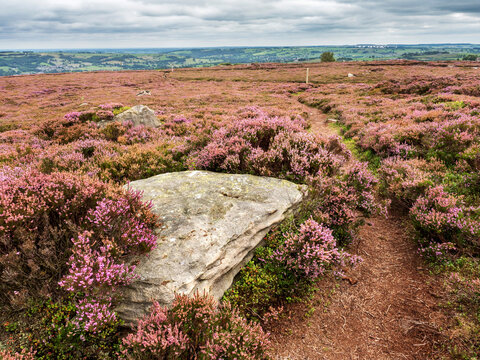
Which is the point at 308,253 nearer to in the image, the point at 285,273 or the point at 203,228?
the point at 285,273

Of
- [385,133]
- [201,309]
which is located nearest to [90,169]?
[201,309]

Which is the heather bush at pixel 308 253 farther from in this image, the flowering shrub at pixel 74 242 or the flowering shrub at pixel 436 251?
the flowering shrub at pixel 74 242

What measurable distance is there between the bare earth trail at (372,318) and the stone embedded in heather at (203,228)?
1607 millimetres

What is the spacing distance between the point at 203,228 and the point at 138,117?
38.6ft

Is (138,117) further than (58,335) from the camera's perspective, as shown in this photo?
Yes

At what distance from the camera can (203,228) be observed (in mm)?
4883

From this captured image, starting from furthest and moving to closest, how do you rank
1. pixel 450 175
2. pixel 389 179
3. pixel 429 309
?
pixel 389 179 < pixel 450 175 < pixel 429 309

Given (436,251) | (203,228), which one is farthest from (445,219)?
(203,228)

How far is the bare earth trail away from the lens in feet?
13.5

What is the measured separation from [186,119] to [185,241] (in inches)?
519

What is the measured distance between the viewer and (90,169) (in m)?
7.73

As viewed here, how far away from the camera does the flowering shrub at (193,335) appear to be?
3000mm

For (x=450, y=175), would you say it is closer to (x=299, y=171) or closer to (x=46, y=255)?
(x=299, y=171)

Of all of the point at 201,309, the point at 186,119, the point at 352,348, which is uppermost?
the point at 186,119
